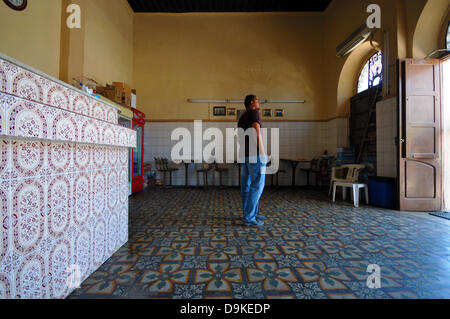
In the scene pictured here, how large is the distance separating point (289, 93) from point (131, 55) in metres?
5.20

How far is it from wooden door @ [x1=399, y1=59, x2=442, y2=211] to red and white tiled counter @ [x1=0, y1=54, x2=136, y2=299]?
437 centimetres

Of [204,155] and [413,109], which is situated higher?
[413,109]

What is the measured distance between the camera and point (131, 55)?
21.1ft

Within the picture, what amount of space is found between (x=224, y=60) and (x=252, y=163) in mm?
5084

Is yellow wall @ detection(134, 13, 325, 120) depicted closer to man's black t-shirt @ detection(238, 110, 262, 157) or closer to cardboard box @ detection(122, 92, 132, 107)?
cardboard box @ detection(122, 92, 132, 107)

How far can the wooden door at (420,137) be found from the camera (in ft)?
11.0

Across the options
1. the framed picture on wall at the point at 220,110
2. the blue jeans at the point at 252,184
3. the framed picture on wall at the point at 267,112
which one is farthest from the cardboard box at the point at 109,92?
the framed picture on wall at the point at 267,112

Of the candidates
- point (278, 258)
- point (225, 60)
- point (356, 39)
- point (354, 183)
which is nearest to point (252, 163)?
point (278, 258)

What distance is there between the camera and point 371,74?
4.86m

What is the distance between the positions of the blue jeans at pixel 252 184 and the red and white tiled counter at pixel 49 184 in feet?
5.21

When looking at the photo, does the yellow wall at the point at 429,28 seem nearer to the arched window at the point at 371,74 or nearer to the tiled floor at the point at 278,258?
the arched window at the point at 371,74
